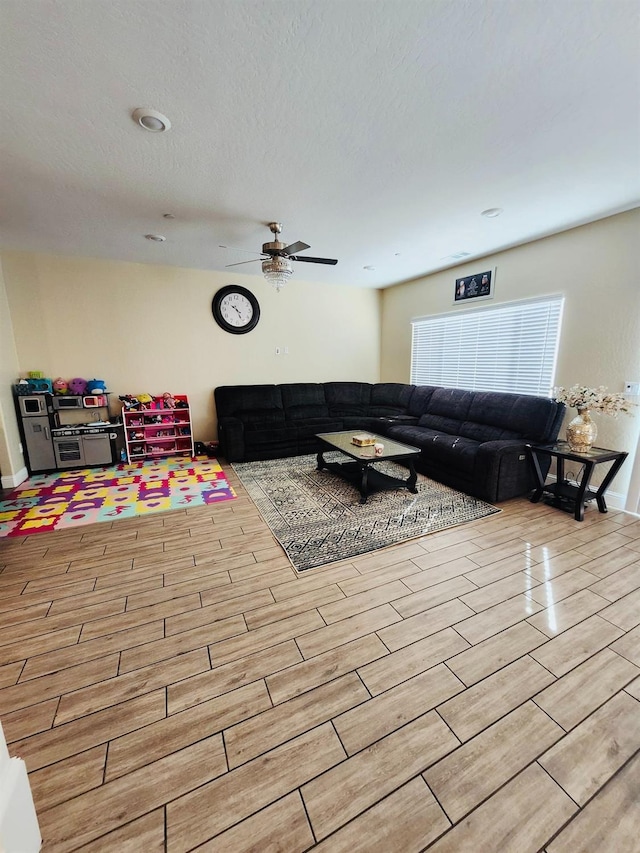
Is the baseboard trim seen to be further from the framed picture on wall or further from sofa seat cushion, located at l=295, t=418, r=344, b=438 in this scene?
the framed picture on wall

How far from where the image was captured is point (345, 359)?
6156 millimetres

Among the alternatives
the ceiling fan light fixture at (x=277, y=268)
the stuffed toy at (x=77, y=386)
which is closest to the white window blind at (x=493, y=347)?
the ceiling fan light fixture at (x=277, y=268)

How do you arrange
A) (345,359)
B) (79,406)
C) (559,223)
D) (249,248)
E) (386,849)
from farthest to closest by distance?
(345,359) → (79,406) → (249,248) → (559,223) → (386,849)

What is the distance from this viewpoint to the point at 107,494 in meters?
3.50

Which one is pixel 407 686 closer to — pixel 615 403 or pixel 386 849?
pixel 386 849

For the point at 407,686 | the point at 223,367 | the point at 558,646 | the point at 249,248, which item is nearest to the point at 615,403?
the point at 558,646

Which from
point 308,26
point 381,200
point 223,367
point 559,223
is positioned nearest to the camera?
point 308,26

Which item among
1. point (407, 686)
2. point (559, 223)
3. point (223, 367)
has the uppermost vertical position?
point (559, 223)

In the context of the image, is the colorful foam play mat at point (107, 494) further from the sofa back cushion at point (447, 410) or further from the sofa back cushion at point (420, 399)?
the sofa back cushion at point (420, 399)

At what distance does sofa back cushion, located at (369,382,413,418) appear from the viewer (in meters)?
5.52

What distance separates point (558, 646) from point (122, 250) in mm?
5262

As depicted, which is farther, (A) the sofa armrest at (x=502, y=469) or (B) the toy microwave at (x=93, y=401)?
(B) the toy microwave at (x=93, y=401)

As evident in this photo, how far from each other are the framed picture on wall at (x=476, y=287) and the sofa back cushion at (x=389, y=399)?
5.03 ft

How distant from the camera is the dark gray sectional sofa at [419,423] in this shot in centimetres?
331
